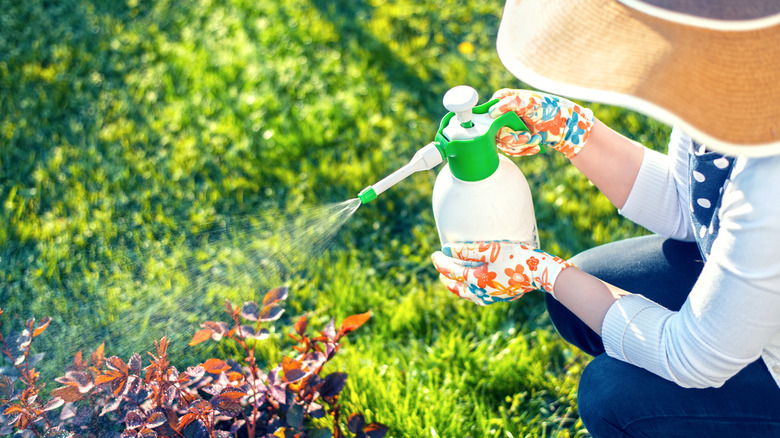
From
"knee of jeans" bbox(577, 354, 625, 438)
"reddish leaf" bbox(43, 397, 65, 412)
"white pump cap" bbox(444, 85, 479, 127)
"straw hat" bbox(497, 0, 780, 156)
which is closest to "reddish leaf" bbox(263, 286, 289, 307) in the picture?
"reddish leaf" bbox(43, 397, 65, 412)

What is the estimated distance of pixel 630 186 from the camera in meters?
1.92

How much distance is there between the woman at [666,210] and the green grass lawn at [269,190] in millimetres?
510

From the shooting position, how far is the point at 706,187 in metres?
1.53

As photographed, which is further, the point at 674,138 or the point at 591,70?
the point at 674,138

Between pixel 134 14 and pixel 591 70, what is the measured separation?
3.64m

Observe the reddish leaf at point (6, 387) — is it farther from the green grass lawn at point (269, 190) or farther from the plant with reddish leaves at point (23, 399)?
the green grass lawn at point (269, 190)

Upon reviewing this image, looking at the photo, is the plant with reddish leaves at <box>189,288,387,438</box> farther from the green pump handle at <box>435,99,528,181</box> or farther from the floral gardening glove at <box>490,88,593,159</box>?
the floral gardening glove at <box>490,88,593,159</box>

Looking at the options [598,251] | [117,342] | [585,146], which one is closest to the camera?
[585,146]

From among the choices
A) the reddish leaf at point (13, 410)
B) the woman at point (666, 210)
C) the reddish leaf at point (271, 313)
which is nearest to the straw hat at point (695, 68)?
the woman at point (666, 210)

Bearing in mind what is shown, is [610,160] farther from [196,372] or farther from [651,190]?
[196,372]

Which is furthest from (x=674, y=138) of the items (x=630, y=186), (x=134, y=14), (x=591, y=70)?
(x=134, y=14)

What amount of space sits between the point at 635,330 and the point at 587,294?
15cm

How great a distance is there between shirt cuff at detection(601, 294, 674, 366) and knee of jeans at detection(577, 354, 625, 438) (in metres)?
0.06

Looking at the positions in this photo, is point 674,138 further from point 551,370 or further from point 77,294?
point 77,294
